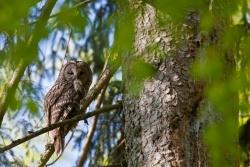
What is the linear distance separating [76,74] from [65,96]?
0.98ft

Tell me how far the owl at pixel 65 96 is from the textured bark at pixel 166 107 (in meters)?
1.20

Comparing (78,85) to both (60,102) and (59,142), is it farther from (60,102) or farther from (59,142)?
(59,142)

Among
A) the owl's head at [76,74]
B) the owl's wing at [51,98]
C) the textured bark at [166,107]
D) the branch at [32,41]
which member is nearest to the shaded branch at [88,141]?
the owl's wing at [51,98]

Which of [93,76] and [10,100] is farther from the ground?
[93,76]

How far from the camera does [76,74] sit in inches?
185

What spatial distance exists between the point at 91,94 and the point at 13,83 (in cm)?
56

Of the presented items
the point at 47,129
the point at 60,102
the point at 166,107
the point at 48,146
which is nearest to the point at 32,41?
the point at 166,107

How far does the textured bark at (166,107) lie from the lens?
2715 millimetres

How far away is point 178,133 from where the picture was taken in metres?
2.73

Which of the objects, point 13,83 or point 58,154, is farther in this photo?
point 58,154

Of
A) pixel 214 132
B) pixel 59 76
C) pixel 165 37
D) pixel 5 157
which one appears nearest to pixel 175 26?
pixel 165 37

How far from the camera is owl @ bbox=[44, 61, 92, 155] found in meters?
4.06

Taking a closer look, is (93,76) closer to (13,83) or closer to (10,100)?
(13,83)

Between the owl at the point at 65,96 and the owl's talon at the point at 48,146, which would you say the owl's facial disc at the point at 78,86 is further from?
the owl's talon at the point at 48,146
